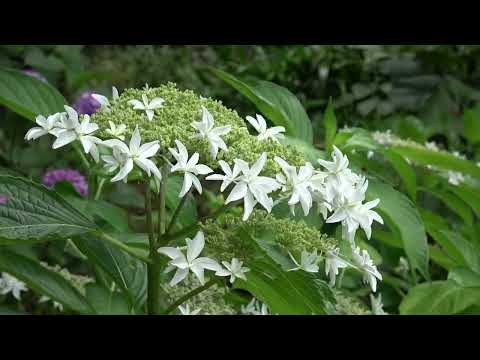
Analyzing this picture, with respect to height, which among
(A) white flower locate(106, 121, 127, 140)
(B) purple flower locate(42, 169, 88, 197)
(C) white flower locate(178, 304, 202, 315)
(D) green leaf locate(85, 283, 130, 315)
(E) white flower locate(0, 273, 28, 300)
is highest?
(A) white flower locate(106, 121, 127, 140)

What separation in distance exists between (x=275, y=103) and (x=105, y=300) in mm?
351

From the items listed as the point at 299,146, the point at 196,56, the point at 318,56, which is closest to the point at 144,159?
the point at 299,146

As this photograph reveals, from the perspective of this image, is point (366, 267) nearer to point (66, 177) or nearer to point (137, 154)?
point (137, 154)

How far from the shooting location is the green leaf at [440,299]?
975 mm

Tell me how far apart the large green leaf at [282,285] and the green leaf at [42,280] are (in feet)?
0.66

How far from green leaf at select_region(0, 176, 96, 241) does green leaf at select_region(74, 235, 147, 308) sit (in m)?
0.07

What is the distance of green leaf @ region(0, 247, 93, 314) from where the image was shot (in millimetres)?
793

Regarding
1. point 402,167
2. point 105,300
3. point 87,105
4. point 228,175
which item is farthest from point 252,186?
point 87,105

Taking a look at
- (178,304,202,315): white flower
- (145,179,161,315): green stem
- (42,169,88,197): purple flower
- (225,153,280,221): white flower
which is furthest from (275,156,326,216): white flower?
(42,169,88,197): purple flower

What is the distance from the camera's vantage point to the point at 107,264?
2.68 ft

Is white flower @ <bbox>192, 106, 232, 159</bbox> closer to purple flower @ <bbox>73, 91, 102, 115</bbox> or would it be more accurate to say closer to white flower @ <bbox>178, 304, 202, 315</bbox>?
white flower @ <bbox>178, 304, 202, 315</bbox>

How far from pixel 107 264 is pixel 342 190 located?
0.91 feet

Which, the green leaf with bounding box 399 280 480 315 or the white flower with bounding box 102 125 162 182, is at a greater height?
the white flower with bounding box 102 125 162 182

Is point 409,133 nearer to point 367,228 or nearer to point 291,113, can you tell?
point 291,113
